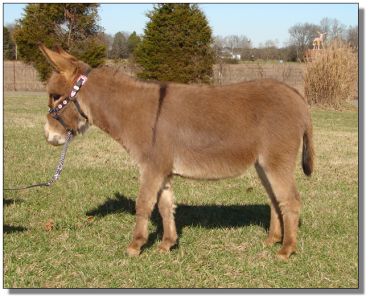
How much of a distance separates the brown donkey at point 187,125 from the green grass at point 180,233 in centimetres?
34

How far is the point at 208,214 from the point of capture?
5961 millimetres

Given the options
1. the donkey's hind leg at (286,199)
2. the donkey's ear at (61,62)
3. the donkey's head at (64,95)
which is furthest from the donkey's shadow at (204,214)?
the donkey's ear at (61,62)

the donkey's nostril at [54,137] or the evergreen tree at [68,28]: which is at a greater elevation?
the evergreen tree at [68,28]

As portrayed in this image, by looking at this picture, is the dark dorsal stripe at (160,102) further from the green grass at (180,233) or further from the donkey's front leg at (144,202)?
the green grass at (180,233)

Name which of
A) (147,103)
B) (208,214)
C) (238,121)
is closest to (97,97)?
(147,103)

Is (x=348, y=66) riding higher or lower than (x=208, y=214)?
higher

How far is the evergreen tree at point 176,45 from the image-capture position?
20.2 metres

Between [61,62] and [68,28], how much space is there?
18.8 metres

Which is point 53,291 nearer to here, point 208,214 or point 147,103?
point 147,103

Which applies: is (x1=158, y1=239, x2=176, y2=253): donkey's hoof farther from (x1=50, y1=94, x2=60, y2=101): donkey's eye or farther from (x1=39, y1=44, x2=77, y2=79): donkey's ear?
(x1=39, y1=44, x2=77, y2=79): donkey's ear

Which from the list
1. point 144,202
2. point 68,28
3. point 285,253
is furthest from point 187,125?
point 68,28

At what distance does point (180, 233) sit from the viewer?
206 inches

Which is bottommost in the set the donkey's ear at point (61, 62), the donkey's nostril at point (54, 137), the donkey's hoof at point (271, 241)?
the donkey's hoof at point (271, 241)

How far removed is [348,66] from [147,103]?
63.8 ft
